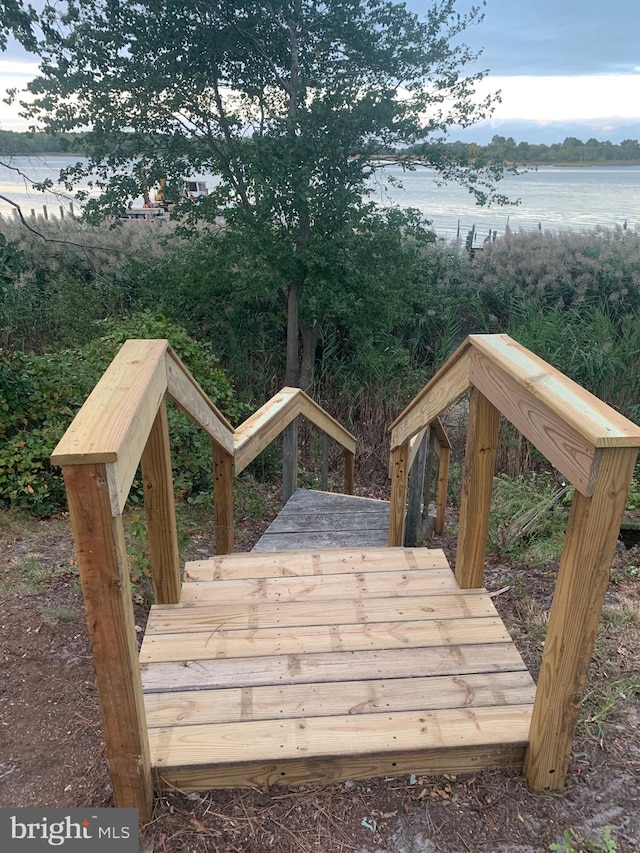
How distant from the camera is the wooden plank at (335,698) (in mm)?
2049

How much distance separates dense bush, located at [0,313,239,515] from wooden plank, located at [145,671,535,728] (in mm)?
3216

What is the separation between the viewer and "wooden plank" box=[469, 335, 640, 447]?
4.84ft

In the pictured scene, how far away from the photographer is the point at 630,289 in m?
9.30

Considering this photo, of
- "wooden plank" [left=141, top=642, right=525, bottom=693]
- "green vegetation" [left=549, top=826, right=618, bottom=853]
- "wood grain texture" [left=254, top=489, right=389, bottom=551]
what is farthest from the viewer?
"wood grain texture" [left=254, top=489, right=389, bottom=551]

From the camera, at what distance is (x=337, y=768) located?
75.2 inches

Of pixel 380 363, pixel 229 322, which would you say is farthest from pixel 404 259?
pixel 229 322

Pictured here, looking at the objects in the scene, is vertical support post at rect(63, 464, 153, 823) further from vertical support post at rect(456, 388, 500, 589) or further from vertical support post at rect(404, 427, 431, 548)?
vertical support post at rect(404, 427, 431, 548)

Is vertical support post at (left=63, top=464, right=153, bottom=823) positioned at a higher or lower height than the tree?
lower

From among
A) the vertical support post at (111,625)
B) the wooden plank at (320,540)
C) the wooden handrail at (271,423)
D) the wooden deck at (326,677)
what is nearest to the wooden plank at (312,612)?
the wooden deck at (326,677)

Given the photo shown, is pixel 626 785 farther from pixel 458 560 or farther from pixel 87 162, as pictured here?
pixel 87 162

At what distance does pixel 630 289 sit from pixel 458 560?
26.3 feet

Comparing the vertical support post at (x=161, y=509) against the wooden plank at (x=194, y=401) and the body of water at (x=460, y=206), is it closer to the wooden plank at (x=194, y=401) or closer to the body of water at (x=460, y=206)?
the wooden plank at (x=194, y=401)

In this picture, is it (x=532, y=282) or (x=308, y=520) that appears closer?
(x=308, y=520)

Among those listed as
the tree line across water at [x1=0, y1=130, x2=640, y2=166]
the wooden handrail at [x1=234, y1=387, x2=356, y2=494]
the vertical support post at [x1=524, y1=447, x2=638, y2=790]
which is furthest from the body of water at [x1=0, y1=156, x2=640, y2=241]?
the vertical support post at [x1=524, y1=447, x2=638, y2=790]
